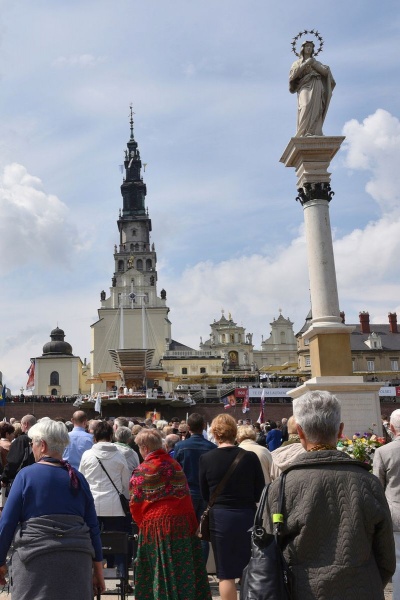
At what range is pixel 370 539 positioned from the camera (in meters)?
3.49

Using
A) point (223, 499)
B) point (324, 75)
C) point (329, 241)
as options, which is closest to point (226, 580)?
point (223, 499)

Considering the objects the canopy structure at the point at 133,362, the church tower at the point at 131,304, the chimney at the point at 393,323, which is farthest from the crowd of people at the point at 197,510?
the chimney at the point at 393,323

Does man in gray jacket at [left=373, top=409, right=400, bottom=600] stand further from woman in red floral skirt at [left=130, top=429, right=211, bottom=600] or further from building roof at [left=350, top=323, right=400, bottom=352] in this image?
building roof at [left=350, top=323, right=400, bottom=352]

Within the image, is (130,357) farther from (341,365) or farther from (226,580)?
(226,580)

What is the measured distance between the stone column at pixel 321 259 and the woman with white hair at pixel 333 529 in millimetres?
11051

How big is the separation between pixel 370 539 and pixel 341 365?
11347mm

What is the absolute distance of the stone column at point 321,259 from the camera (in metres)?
14.6

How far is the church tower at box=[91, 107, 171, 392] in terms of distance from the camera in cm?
8962

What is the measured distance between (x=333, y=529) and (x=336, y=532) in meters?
0.02

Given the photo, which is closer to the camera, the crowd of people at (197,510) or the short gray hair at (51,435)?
the crowd of people at (197,510)

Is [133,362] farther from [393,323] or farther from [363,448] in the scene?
[363,448]

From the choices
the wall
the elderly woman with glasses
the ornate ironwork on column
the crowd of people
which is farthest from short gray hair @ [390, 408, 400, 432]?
the wall

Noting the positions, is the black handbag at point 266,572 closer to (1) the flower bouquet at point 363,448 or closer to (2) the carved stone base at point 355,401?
(1) the flower bouquet at point 363,448

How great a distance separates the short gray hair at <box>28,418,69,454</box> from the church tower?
66.9 metres
